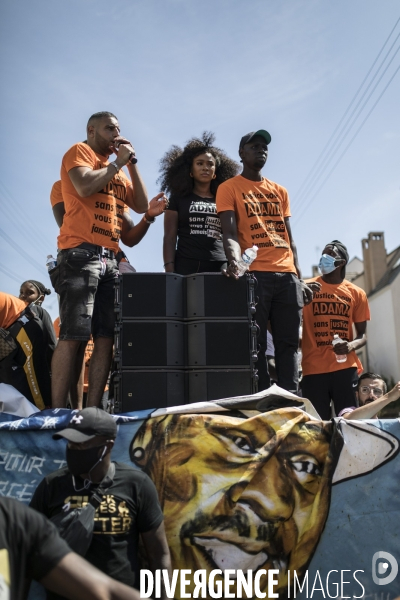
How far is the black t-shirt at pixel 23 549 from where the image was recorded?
8.25 ft

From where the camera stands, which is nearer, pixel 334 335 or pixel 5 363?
pixel 5 363

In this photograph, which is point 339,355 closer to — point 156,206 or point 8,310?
point 156,206

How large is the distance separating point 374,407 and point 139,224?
2.39 metres

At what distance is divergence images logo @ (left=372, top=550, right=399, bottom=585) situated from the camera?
356 cm

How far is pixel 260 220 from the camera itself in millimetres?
5188

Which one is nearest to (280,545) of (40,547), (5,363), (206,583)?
(206,583)

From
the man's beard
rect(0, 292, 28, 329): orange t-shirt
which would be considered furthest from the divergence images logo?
→ rect(0, 292, 28, 329): orange t-shirt

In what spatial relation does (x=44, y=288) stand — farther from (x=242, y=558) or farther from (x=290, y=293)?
(x=242, y=558)

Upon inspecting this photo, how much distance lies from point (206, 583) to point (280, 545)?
46 centimetres

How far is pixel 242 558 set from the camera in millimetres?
3566

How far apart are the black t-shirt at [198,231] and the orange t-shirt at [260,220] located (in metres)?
0.33

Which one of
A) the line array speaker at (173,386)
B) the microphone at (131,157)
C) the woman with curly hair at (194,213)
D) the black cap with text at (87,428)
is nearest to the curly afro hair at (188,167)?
the woman with curly hair at (194,213)

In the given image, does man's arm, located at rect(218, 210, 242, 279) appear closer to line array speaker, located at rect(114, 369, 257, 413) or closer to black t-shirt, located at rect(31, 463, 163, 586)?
line array speaker, located at rect(114, 369, 257, 413)

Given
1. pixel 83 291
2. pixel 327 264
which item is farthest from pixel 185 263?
pixel 327 264
